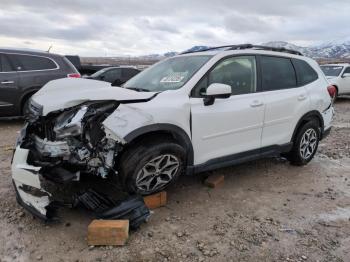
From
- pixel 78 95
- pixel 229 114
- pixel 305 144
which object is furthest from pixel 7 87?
pixel 305 144

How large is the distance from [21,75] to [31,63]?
39 cm

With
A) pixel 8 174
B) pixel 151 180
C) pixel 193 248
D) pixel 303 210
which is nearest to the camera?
pixel 193 248

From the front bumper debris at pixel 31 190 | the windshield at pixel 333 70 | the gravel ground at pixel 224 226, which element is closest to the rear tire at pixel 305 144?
the gravel ground at pixel 224 226

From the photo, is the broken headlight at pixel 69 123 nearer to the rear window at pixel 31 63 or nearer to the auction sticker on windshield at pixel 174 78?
the auction sticker on windshield at pixel 174 78

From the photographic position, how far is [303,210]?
13.7 feet

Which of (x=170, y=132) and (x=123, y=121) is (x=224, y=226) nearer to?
(x=170, y=132)

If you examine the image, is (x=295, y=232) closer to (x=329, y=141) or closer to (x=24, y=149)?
(x=24, y=149)

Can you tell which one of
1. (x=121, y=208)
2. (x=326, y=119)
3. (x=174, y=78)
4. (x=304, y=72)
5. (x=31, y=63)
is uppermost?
(x=174, y=78)

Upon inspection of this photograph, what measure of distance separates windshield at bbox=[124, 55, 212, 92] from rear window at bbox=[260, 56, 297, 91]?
0.90m

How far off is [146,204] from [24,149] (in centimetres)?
137

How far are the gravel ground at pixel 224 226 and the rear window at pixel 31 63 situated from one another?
3.81 meters

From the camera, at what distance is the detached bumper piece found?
356 centimetres

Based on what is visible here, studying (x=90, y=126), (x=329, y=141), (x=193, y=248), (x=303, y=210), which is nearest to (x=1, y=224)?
(x=90, y=126)

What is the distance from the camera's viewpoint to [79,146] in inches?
144
